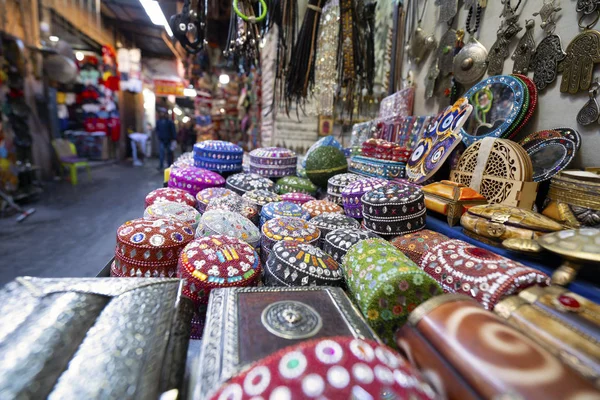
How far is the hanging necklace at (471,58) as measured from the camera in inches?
81.4

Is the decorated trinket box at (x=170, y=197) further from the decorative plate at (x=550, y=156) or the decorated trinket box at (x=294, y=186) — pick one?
the decorative plate at (x=550, y=156)

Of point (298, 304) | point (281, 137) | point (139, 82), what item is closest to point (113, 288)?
point (298, 304)

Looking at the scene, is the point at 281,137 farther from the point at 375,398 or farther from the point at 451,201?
the point at 375,398

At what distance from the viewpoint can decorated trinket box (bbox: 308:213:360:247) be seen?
1.62 meters

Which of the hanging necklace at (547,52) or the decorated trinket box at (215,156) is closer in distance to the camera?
the hanging necklace at (547,52)

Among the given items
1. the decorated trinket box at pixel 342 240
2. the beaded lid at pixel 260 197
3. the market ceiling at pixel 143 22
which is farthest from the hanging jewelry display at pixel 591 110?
the market ceiling at pixel 143 22

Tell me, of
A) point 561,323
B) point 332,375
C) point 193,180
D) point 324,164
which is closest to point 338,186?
point 324,164

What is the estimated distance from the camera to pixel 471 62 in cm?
211

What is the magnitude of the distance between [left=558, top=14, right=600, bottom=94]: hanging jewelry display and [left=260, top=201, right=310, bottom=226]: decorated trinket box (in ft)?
5.28

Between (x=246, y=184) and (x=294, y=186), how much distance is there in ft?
1.34

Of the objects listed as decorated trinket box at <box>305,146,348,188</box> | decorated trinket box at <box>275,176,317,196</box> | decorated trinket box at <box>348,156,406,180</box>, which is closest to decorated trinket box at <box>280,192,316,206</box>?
decorated trinket box at <box>275,176,317,196</box>

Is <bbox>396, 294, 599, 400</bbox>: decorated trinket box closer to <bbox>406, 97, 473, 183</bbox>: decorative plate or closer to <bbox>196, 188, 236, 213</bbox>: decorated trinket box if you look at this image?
<bbox>406, 97, 473, 183</bbox>: decorative plate

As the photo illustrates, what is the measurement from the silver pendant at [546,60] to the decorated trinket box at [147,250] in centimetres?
219

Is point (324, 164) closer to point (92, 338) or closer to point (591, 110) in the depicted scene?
point (591, 110)
